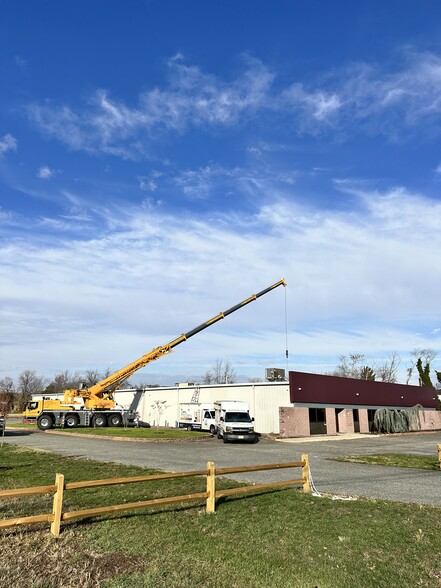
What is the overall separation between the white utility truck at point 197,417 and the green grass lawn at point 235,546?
82.0 ft

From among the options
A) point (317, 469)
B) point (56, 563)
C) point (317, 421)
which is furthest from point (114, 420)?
point (56, 563)

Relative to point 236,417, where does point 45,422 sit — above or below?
below

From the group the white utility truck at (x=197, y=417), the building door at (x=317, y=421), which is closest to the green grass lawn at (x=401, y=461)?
the white utility truck at (x=197, y=417)

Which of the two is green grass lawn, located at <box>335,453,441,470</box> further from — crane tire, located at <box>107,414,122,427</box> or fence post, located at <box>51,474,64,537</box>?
crane tire, located at <box>107,414,122,427</box>

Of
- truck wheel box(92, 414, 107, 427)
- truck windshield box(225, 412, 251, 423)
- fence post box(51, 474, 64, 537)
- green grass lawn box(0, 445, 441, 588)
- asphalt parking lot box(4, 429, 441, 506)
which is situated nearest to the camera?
green grass lawn box(0, 445, 441, 588)

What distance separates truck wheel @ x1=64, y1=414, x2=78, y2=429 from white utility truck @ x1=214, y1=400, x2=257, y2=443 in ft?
49.8

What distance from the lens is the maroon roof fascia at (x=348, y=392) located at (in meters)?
36.4

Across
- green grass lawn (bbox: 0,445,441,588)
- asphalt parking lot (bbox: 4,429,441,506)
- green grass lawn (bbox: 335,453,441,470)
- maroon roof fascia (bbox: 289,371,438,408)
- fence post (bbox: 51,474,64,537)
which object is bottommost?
green grass lawn (bbox: 335,453,441,470)

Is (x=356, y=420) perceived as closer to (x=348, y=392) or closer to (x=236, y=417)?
(x=348, y=392)

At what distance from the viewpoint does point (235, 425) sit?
28.0 m

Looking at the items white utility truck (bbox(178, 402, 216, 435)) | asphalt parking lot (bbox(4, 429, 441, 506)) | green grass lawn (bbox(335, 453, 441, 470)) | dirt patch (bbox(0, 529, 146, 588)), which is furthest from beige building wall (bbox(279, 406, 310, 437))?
dirt patch (bbox(0, 529, 146, 588))

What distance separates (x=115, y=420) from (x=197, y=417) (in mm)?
8725

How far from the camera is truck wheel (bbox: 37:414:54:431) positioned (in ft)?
126

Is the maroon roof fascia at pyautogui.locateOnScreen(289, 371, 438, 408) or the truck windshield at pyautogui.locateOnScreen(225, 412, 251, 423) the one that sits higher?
the maroon roof fascia at pyautogui.locateOnScreen(289, 371, 438, 408)
